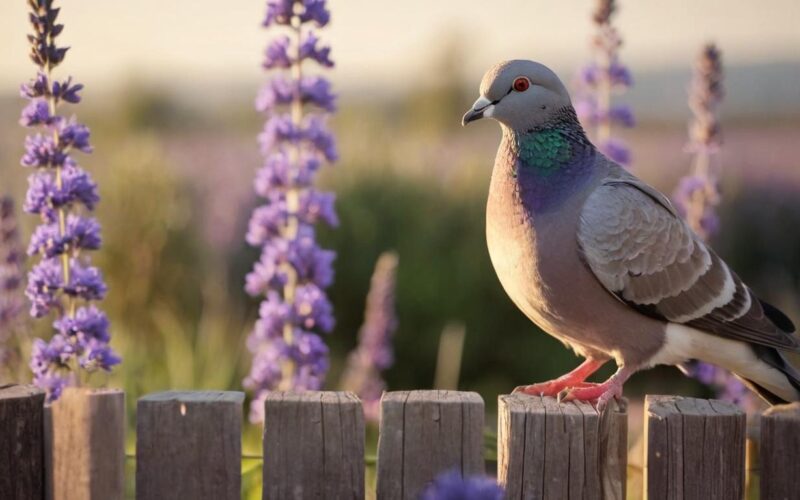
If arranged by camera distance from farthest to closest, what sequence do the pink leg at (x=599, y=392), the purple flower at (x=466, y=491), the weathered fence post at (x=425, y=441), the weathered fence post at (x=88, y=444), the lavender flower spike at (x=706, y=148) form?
the lavender flower spike at (x=706, y=148), the pink leg at (x=599, y=392), the weathered fence post at (x=88, y=444), the weathered fence post at (x=425, y=441), the purple flower at (x=466, y=491)

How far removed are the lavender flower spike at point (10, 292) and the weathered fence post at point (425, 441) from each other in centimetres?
211

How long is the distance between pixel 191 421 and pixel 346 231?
6.10m

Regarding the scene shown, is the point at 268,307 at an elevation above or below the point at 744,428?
above

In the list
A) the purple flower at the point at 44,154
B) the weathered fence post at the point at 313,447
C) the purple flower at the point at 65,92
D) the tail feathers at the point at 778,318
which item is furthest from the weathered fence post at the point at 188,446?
the tail feathers at the point at 778,318

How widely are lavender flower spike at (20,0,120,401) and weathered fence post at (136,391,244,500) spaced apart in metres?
0.53

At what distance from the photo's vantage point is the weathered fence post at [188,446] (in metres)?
2.84

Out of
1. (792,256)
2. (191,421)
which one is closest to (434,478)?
(191,421)

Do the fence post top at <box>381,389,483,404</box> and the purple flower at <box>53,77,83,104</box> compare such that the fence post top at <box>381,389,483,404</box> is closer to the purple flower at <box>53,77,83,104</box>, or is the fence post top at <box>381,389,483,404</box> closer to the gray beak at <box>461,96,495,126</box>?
the gray beak at <box>461,96,495,126</box>

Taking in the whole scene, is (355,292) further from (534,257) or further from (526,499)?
(526,499)

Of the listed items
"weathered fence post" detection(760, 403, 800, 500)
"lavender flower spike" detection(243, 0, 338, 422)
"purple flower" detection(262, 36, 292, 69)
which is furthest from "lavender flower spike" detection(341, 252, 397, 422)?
"weathered fence post" detection(760, 403, 800, 500)

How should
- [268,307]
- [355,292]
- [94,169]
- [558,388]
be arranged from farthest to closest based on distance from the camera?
[94,169], [355,292], [268,307], [558,388]

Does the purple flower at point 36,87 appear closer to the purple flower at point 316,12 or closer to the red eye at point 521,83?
the purple flower at point 316,12

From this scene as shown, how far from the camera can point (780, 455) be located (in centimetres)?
284

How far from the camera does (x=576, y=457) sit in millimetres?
2826
